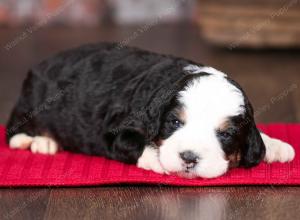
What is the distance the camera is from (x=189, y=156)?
12.2 feet

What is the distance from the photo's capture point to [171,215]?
366cm

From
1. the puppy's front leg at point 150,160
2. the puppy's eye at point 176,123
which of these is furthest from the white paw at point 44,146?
the puppy's eye at point 176,123

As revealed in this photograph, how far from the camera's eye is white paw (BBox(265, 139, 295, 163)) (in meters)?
4.24

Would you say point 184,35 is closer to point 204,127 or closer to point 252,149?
point 252,149

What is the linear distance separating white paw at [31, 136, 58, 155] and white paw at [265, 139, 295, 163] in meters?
1.20

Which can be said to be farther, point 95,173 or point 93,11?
point 93,11

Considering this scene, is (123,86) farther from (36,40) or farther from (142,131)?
(36,40)

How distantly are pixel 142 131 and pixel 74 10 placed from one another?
5268mm

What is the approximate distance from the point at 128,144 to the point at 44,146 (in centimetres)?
59

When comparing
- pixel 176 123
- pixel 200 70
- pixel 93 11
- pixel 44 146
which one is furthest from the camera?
pixel 93 11

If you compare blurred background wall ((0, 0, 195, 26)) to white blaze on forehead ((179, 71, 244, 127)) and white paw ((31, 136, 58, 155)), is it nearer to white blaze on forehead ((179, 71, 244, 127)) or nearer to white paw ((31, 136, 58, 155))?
white paw ((31, 136, 58, 155))

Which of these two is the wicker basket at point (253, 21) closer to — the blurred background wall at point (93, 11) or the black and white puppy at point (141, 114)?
the blurred background wall at point (93, 11)

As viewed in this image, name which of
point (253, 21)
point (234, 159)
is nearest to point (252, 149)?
point (234, 159)

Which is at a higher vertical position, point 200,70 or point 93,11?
point 93,11
